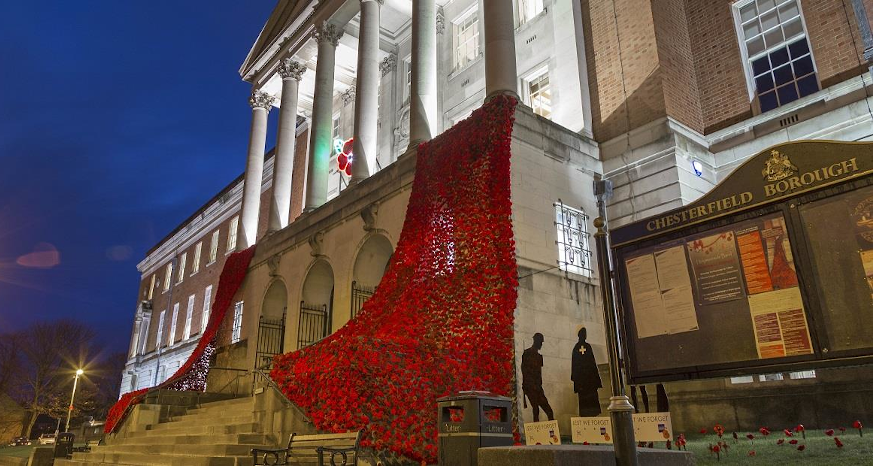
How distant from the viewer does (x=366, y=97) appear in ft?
68.6

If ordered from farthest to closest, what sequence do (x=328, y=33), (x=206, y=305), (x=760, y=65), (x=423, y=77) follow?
(x=206, y=305) < (x=328, y=33) < (x=423, y=77) < (x=760, y=65)

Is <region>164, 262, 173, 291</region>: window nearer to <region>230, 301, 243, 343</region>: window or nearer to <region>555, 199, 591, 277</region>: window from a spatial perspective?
<region>230, 301, 243, 343</region>: window

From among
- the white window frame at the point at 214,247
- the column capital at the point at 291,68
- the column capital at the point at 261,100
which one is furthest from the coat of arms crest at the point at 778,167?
the white window frame at the point at 214,247

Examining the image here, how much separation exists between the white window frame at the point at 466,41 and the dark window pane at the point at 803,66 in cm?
1108

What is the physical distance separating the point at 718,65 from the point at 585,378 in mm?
10402

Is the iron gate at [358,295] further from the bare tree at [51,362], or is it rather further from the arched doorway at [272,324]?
the bare tree at [51,362]

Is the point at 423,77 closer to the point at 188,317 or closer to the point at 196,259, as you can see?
the point at 188,317

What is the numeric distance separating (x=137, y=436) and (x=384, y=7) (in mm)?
19051

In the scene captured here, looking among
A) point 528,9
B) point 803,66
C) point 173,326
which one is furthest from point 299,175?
point 803,66

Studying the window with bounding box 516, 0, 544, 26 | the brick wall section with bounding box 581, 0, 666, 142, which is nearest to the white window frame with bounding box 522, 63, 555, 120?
the brick wall section with bounding box 581, 0, 666, 142

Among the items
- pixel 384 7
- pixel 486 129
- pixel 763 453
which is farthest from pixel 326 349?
pixel 384 7

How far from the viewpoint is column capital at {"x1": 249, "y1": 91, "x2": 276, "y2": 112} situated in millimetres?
29938

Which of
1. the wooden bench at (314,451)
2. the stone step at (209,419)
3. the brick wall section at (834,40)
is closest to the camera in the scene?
the wooden bench at (314,451)

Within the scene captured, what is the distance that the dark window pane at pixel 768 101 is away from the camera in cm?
1563
